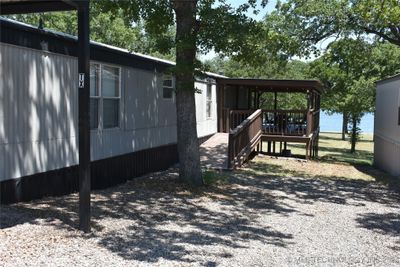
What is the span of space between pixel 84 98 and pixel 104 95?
4.44 m

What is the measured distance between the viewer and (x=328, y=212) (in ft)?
27.2

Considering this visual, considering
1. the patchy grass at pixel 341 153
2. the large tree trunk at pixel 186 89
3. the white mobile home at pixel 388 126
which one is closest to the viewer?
the large tree trunk at pixel 186 89

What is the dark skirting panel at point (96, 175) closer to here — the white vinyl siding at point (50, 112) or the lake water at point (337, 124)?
the white vinyl siding at point (50, 112)

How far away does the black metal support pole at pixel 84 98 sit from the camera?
5.68m

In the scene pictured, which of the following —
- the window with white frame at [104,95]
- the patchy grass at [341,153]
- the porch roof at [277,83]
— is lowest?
the patchy grass at [341,153]

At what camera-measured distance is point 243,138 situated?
15.0 meters

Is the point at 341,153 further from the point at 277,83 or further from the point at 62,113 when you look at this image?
the point at 62,113

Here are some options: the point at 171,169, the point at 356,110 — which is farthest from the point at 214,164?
the point at 356,110

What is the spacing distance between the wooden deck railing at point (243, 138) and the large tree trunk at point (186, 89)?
358cm

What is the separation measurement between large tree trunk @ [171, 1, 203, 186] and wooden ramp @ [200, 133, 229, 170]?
A: 3.57 meters

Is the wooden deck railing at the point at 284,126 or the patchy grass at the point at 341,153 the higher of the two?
the wooden deck railing at the point at 284,126

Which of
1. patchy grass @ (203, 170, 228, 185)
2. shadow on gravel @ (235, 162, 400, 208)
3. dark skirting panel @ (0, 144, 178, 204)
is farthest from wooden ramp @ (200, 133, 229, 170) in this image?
patchy grass @ (203, 170, 228, 185)

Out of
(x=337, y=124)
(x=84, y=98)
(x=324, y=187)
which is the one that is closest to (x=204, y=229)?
(x=84, y=98)

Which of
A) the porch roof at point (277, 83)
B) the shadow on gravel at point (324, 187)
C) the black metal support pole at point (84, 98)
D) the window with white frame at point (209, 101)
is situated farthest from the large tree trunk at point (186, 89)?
the window with white frame at point (209, 101)
